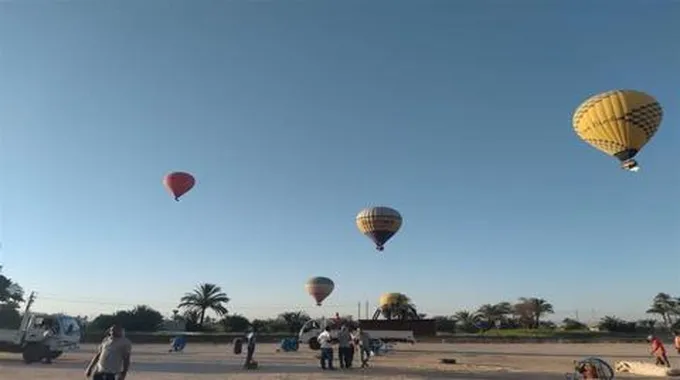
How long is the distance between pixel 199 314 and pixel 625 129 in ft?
188

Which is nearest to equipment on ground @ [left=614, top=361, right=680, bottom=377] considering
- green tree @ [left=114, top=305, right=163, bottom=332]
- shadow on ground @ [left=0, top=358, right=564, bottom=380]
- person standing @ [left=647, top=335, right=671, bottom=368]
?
person standing @ [left=647, top=335, right=671, bottom=368]

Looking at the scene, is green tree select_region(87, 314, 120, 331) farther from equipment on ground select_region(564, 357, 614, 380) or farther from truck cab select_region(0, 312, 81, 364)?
equipment on ground select_region(564, 357, 614, 380)

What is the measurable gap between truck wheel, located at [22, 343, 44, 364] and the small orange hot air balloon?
576 inches

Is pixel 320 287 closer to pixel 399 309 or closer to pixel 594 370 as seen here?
pixel 399 309

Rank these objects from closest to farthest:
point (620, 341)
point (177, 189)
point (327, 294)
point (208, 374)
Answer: point (208, 374) → point (177, 189) → point (620, 341) → point (327, 294)

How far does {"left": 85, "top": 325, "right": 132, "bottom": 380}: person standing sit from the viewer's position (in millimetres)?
10602

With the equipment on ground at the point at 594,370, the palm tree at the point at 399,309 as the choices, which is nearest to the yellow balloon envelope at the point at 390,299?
the palm tree at the point at 399,309

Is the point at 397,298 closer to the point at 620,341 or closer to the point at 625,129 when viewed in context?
the point at 620,341

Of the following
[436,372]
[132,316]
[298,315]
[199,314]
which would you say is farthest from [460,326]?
[436,372]

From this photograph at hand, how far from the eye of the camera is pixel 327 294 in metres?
66.6

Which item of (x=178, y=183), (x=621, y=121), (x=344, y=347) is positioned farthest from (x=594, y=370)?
(x=178, y=183)

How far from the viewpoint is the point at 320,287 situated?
66062 millimetres

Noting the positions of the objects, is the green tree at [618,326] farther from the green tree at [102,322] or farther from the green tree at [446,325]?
the green tree at [102,322]

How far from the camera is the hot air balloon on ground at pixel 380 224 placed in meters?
48.3
